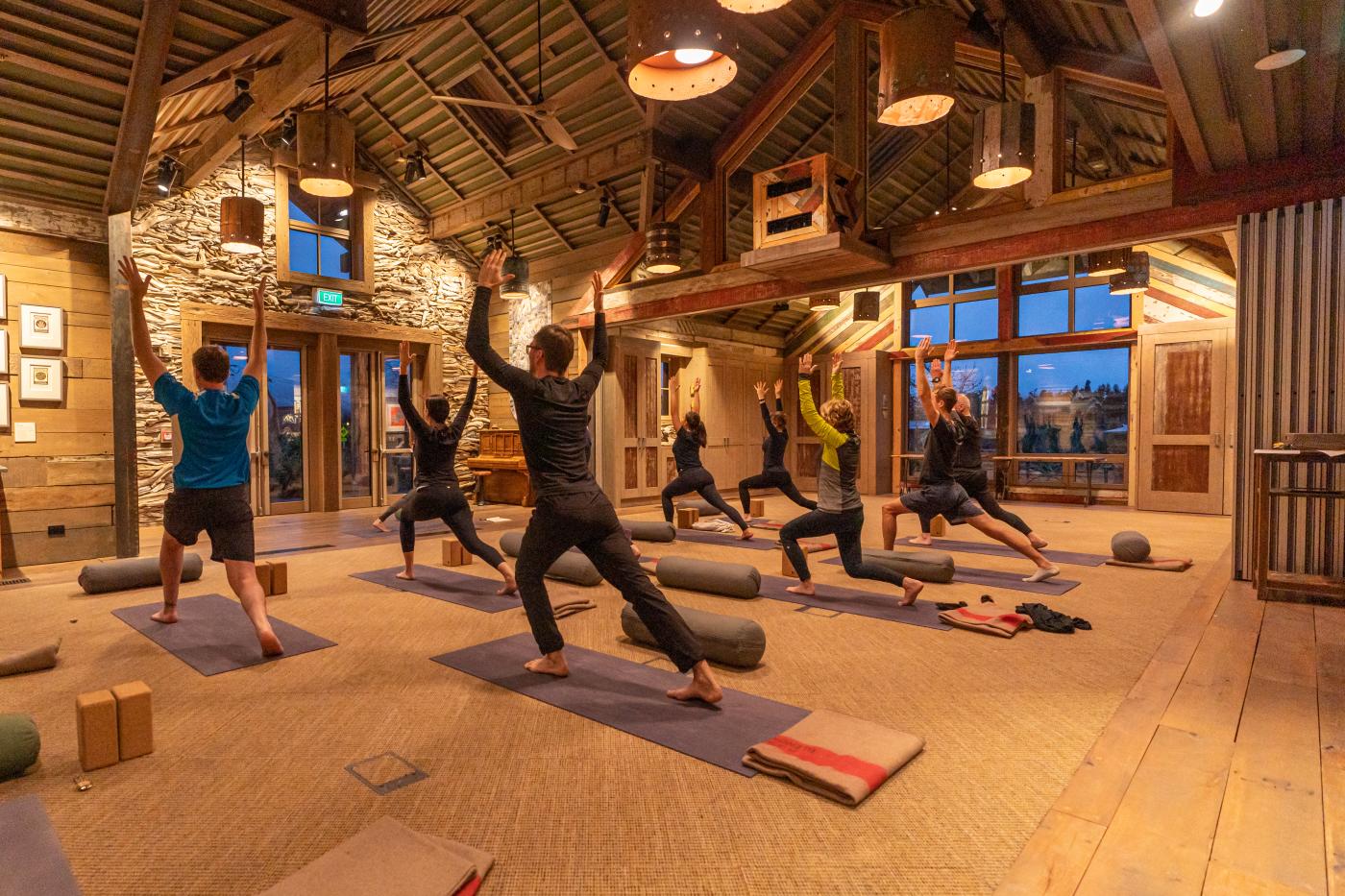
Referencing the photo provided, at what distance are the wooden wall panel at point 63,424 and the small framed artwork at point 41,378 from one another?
0.16ft

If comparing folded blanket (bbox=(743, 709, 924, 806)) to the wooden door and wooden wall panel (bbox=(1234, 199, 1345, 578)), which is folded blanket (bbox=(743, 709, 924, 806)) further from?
the wooden door

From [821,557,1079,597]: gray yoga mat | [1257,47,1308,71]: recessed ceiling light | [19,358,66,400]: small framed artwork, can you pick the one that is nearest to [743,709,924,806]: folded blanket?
[821,557,1079,597]: gray yoga mat

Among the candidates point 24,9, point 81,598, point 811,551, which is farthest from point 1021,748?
point 24,9

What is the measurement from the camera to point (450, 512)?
17.3 ft

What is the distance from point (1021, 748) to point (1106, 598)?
3.15 meters

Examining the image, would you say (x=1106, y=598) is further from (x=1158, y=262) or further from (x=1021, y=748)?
(x=1158, y=262)

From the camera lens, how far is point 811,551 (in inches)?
285

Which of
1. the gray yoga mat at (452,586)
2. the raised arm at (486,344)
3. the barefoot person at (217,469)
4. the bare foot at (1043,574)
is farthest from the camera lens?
the bare foot at (1043,574)

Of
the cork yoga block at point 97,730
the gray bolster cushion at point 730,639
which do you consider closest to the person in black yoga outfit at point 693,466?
the gray bolster cushion at point 730,639

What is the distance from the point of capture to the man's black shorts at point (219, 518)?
375 centimetres

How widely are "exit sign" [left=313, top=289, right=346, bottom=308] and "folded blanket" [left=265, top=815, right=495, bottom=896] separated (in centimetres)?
1034

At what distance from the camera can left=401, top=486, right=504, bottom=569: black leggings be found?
17.1ft

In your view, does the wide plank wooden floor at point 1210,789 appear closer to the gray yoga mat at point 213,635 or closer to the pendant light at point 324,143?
the gray yoga mat at point 213,635

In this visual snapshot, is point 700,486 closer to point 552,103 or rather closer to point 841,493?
point 841,493
